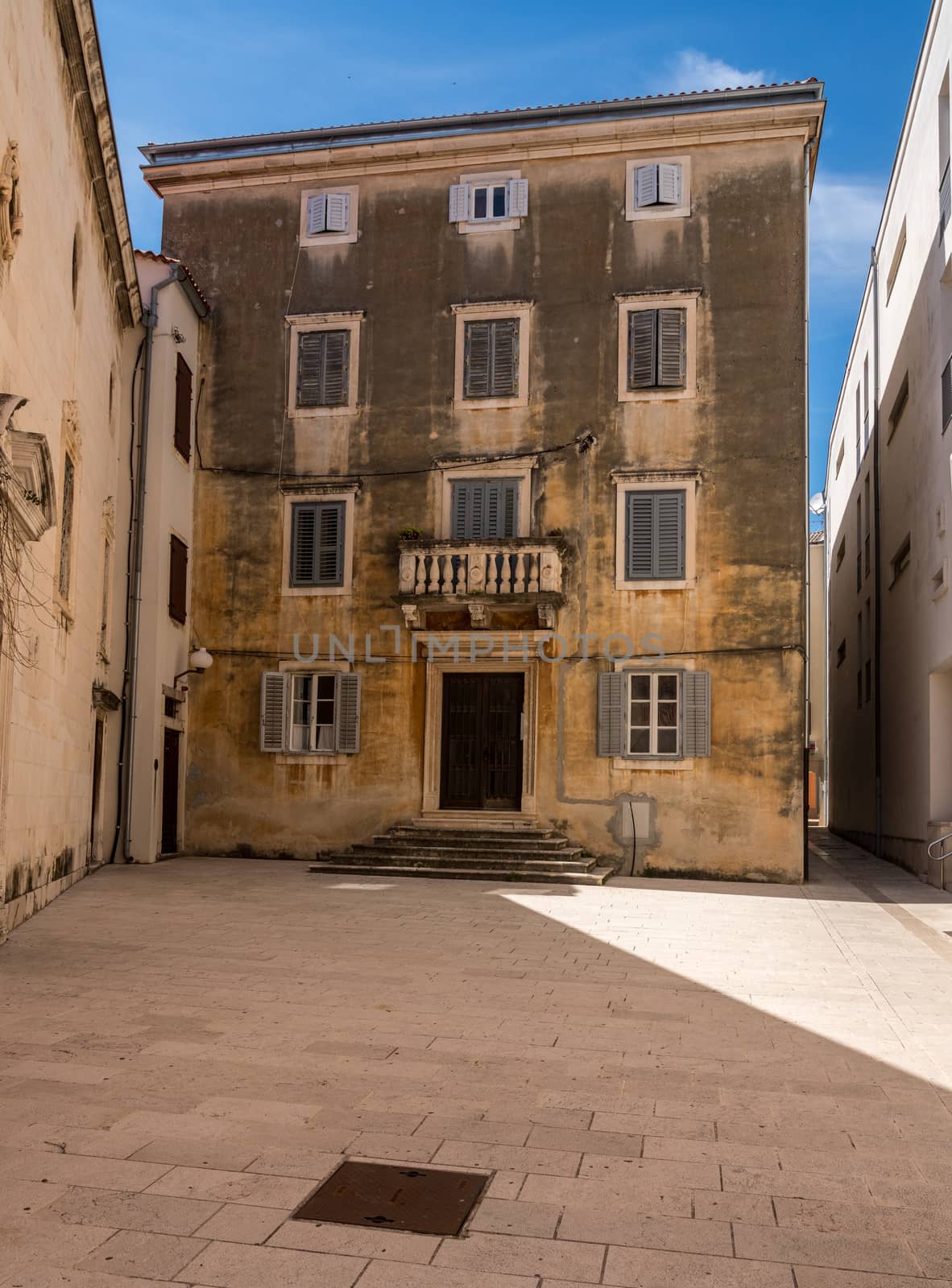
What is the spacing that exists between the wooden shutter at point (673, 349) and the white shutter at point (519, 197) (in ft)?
11.0

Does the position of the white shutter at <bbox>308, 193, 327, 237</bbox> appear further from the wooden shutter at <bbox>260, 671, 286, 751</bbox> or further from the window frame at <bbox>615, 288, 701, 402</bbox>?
the wooden shutter at <bbox>260, 671, 286, 751</bbox>

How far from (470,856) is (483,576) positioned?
181 inches

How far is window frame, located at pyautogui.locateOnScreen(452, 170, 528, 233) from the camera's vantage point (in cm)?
2128

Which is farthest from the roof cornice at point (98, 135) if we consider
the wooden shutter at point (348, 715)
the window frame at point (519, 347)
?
the wooden shutter at point (348, 715)

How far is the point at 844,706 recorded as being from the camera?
3216cm

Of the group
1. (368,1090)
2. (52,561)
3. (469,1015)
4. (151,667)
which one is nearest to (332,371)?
(151,667)

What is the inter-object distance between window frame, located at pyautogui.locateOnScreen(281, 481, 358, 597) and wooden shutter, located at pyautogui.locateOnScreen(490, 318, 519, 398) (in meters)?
3.11

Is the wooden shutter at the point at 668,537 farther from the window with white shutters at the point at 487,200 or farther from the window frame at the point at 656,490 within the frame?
the window with white shutters at the point at 487,200

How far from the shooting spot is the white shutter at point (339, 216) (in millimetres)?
21938

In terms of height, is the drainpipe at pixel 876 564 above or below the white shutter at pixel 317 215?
below

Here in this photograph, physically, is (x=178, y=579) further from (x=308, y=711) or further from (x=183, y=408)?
(x=308, y=711)

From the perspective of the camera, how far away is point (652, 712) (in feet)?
65.0

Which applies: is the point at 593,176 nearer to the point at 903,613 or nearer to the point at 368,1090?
the point at 903,613

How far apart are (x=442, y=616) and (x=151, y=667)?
4959 mm
